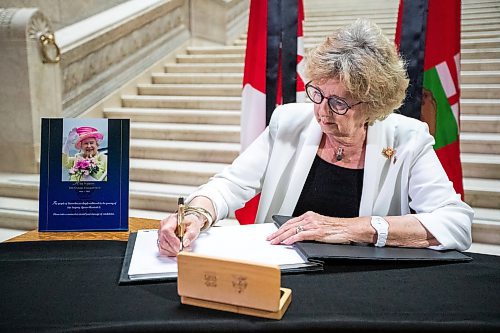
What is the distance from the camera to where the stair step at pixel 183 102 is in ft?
18.5

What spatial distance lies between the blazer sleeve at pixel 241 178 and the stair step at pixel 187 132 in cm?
308

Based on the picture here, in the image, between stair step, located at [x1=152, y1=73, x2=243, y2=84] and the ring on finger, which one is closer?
the ring on finger

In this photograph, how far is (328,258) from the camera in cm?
126

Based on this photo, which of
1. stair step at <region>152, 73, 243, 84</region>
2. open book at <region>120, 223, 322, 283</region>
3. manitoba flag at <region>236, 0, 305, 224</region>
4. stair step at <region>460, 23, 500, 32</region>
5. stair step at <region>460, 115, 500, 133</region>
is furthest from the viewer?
stair step at <region>460, 23, 500, 32</region>

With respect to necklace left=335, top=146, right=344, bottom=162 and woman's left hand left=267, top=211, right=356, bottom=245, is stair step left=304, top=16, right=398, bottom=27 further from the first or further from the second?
woman's left hand left=267, top=211, right=356, bottom=245

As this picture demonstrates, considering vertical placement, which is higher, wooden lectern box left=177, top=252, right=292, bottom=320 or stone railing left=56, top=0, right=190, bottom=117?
stone railing left=56, top=0, right=190, bottom=117

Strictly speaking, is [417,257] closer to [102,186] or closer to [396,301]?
[396,301]

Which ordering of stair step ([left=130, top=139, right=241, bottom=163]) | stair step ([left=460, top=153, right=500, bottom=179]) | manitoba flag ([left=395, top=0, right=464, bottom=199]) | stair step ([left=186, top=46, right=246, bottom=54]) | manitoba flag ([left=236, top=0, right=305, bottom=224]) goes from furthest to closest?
stair step ([left=186, top=46, right=246, bottom=54]) → stair step ([left=130, top=139, right=241, bottom=163]) → stair step ([left=460, top=153, right=500, bottom=179]) → manitoba flag ([left=236, top=0, right=305, bottom=224]) → manitoba flag ([left=395, top=0, right=464, bottom=199])

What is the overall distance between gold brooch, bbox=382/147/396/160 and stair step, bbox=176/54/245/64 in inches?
205

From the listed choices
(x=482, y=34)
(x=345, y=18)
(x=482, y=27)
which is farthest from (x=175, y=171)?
(x=345, y=18)

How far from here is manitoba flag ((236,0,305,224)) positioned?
10.1ft

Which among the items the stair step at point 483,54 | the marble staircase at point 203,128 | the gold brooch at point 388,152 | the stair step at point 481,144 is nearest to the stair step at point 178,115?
the marble staircase at point 203,128

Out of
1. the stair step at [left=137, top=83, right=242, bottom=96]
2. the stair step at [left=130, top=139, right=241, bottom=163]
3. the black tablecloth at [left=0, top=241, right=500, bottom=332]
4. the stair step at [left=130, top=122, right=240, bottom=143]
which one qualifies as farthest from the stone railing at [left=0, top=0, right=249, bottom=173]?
the black tablecloth at [left=0, top=241, right=500, bottom=332]

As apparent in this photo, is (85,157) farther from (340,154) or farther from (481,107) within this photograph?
(481,107)
